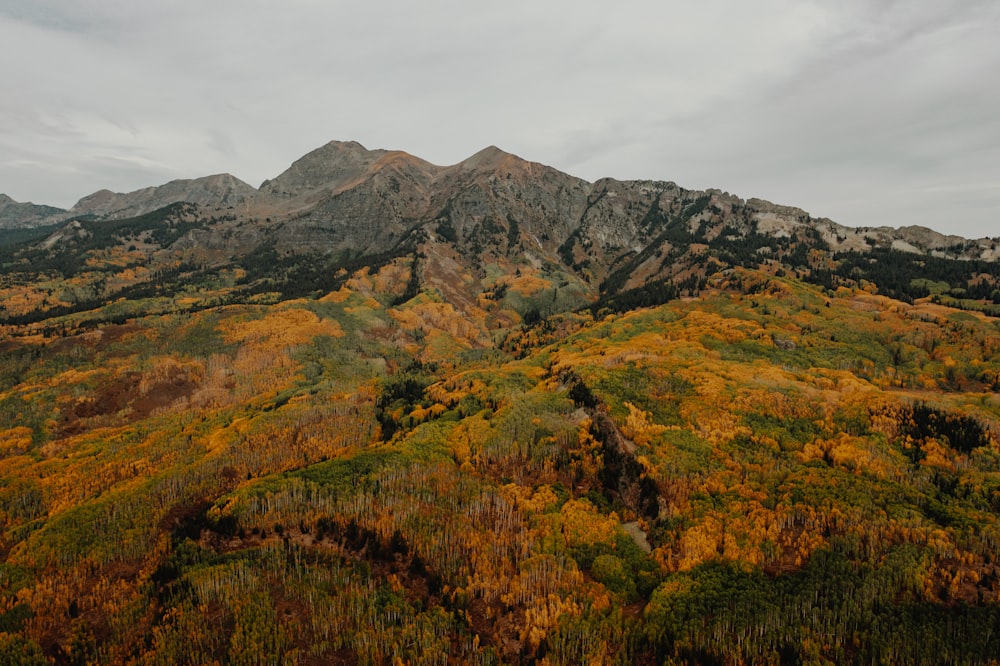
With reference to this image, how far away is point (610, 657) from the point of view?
26312mm

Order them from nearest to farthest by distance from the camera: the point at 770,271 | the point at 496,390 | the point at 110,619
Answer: the point at 110,619
the point at 496,390
the point at 770,271

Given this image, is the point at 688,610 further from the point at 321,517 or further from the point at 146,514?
the point at 146,514

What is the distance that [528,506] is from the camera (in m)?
42.3

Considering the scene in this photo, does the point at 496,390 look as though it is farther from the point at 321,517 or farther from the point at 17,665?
the point at 17,665

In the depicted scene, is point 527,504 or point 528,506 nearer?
point 528,506

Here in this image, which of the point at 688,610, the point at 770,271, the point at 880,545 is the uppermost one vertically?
the point at 770,271

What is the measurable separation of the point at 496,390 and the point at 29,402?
284 feet

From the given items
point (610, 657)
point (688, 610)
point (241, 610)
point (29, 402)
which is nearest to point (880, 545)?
point (688, 610)

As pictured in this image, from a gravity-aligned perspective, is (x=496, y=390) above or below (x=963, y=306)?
below

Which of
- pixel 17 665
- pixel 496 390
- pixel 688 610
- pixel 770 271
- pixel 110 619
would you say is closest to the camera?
pixel 17 665

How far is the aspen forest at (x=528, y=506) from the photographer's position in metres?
26.9

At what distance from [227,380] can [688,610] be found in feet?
327

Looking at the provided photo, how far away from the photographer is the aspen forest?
26938 mm

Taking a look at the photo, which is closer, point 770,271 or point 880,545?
point 880,545
